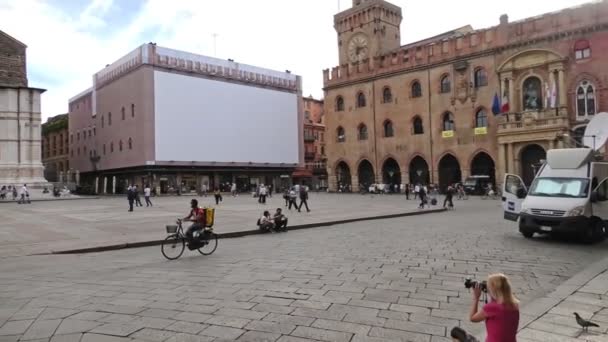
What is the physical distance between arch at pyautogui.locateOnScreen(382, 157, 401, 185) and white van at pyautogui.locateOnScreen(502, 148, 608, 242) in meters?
37.3

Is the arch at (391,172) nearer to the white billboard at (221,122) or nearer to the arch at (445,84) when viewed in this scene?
the arch at (445,84)

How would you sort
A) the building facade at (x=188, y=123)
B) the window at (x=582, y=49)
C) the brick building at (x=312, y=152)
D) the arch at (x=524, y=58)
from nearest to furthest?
the window at (x=582, y=49), the arch at (x=524, y=58), the building facade at (x=188, y=123), the brick building at (x=312, y=152)

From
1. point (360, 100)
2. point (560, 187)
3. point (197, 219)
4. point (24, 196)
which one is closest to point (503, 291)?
point (197, 219)

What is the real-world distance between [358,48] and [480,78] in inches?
691

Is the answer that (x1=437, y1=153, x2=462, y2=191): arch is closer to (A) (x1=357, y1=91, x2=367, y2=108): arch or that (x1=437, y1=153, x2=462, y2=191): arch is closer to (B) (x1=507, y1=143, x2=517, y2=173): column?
(B) (x1=507, y1=143, x2=517, y2=173): column

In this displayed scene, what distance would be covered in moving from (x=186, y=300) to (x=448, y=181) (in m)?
44.4

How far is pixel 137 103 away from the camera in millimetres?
58312

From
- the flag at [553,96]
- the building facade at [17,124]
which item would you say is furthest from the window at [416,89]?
the building facade at [17,124]

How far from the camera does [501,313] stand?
11.8ft

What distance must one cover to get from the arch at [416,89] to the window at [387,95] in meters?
2.51

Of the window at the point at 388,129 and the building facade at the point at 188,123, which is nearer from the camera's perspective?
the window at the point at 388,129

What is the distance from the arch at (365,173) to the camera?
5422 cm

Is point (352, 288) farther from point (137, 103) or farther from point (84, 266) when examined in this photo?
point (137, 103)

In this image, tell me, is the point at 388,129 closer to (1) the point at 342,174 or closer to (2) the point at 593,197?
(1) the point at 342,174
